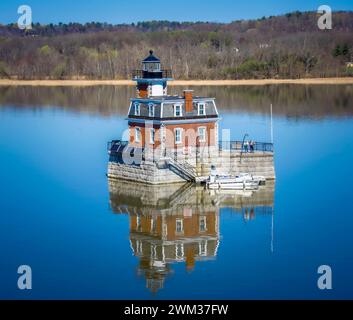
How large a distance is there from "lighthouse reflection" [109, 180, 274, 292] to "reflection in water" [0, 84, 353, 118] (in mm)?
48223

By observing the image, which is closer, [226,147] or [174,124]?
[174,124]

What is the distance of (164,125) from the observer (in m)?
56.2

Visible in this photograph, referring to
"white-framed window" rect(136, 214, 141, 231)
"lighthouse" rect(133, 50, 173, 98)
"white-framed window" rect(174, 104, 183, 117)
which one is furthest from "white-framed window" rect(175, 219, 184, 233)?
"lighthouse" rect(133, 50, 173, 98)

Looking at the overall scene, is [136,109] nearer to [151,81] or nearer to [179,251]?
[151,81]

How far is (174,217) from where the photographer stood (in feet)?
165

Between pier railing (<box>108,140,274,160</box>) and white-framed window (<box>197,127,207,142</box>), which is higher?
white-framed window (<box>197,127,207,142</box>)

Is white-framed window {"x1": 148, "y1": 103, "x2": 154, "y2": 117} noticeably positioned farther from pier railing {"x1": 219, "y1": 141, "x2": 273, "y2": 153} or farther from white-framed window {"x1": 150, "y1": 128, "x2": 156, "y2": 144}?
pier railing {"x1": 219, "y1": 141, "x2": 273, "y2": 153}

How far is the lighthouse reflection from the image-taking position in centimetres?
4266

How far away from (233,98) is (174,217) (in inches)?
3107

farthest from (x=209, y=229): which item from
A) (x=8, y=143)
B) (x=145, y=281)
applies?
(x=8, y=143)

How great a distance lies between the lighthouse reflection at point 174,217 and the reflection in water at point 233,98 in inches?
1899

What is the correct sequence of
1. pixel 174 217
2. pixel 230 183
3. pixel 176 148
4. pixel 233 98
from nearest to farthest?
1. pixel 174 217
2. pixel 230 183
3. pixel 176 148
4. pixel 233 98

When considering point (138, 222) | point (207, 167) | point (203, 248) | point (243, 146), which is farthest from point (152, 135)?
point (203, 248)
